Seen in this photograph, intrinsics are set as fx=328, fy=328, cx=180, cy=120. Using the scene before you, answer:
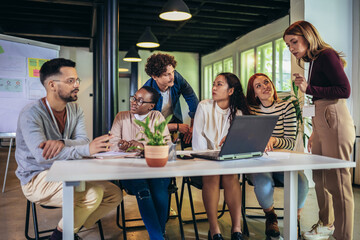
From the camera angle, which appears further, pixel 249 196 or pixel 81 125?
pixel 249 196

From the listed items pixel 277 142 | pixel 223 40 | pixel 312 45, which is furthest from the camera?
pixel 223 40

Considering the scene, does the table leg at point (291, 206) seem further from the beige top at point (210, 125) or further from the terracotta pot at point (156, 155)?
the beige top at point (210, 125)

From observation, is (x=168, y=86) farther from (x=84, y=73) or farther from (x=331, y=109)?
(x=84, y=73)

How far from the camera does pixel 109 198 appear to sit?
7.14ft

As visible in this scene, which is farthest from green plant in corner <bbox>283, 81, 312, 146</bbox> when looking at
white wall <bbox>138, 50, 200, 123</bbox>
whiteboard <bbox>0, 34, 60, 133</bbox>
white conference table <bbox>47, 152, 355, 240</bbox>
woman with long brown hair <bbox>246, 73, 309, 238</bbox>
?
white wall <bbox>138, 50, 200, 123</bbox>

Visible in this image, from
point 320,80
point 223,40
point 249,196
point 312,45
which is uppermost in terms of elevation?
point 223,40

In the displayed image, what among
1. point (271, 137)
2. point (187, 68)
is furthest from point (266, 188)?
point (187, 68)

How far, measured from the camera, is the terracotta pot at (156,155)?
5.33ft

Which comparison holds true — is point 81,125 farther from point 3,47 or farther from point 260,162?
point 3,47

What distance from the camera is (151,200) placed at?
2119 mm

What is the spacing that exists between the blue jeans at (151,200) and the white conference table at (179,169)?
0.29 metres

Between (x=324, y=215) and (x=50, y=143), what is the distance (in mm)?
2090

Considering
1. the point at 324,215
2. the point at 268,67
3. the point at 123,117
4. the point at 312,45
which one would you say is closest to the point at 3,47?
the point at 123,117

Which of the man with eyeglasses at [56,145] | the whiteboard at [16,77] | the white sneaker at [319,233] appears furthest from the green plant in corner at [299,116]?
the whiteboard at [16,77]
